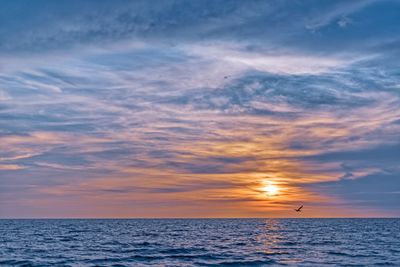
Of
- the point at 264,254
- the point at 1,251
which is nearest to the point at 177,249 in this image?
the point at 264,254

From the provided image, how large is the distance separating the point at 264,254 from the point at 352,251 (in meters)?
12.0

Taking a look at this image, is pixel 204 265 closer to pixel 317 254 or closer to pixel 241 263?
pixel 241 263

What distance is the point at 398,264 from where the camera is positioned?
48.7 m

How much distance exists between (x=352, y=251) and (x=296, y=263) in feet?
50.2

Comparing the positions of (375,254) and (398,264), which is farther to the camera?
(375,254)

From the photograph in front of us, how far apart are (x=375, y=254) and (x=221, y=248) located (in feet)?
65.1

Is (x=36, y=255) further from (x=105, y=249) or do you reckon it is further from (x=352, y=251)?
(x=352, y=251)

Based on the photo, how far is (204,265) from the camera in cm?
4991

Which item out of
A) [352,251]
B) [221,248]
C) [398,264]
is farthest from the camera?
[221,248]

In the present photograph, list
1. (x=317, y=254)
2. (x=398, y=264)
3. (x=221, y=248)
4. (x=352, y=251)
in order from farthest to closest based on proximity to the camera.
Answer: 1. (x=221, y=248)
2. (x=352, y=251)
3. (x=317, y=254)
4. (x=398, y=264)

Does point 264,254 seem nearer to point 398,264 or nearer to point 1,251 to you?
point 398,264

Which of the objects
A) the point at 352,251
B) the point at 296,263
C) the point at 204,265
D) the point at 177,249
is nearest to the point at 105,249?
the point at 177,249

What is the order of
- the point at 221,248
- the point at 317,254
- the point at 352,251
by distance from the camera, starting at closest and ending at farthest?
the point at 317,254, the point at 352,251, the point at 221,248

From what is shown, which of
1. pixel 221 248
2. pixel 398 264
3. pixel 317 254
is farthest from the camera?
pixel 221 248
